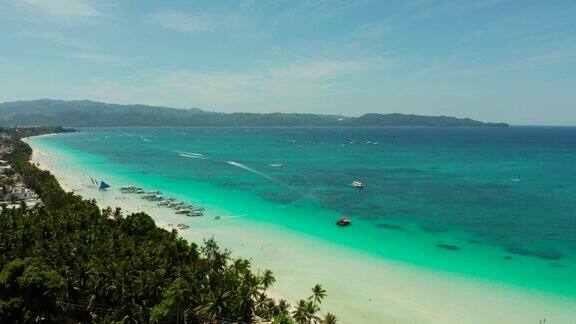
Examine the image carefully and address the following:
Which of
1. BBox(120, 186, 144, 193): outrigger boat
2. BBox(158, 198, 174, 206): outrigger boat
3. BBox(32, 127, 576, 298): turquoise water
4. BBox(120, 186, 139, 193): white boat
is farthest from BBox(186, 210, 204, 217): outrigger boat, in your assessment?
BBox(120, 186, 139, 193): white boat

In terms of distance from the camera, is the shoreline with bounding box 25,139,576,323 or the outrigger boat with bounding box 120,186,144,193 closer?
the shoreline with bounding box 25,139,576,323

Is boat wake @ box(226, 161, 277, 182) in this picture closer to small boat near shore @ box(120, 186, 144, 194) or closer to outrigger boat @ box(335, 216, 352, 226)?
small boat near shore @ box(120, 186, 144, 194)

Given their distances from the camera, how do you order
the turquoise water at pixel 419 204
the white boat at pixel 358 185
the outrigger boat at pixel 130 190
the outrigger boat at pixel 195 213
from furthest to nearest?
the white boat at pixel 358 185 → the outrigger boat at pixel 130 190 → the outrigger boat at pixel 195 213 → the turquoise water at pixel 419 204

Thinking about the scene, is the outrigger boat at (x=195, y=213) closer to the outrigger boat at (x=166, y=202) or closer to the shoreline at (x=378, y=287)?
the outrigger boat at (x=166, y=202)

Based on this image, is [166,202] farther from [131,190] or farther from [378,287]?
[378,287]

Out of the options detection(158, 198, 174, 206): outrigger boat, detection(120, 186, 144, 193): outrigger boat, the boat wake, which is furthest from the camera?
the boat wake

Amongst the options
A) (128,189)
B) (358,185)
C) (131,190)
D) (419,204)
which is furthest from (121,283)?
(358,185)

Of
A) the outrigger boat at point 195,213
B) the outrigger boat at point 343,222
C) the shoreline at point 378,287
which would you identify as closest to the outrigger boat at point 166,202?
the outrigger boat at point 195,213
